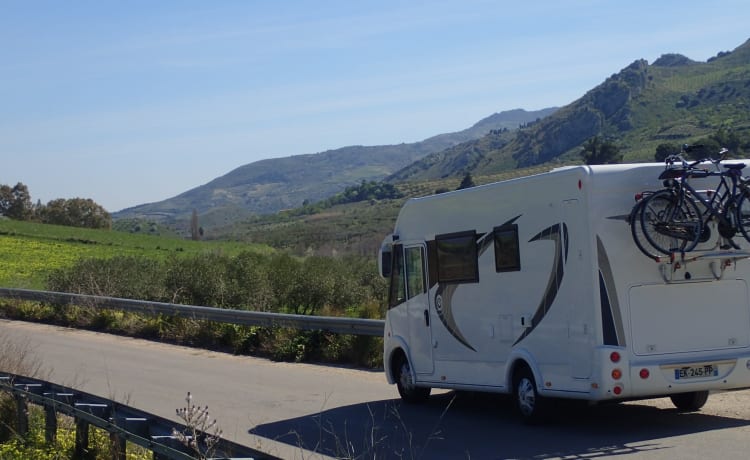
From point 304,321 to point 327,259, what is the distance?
16.9 m

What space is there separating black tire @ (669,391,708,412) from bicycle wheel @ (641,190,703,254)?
2.10 m

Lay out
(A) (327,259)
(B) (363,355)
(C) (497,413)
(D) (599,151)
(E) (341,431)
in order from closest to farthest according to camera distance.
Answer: (E) (341,431) < (C) (497,413) < (B) (363,355) < (A) (327,259) < (D) (599,151)

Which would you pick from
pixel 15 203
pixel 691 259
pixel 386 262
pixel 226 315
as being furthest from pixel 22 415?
pixel 15 203

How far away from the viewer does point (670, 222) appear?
9.46 m

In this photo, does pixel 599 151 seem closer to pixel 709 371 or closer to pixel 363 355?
pixel 363 355

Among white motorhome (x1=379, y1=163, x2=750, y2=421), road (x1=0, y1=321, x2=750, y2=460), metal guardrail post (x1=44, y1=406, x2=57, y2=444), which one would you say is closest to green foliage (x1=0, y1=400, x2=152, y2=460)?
metal guardrail post (x1=44, y1=406, x2=57, y2=444)

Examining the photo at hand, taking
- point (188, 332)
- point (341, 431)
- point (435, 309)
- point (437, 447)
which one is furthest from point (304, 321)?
point (437, 447)

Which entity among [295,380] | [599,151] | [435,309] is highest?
[599,151]

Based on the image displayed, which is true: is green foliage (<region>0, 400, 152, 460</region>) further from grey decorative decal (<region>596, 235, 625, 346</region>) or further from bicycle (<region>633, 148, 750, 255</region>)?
bicycle (<region>633, 148, 750, 255</region>)

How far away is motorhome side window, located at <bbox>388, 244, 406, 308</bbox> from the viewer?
13.2 metres

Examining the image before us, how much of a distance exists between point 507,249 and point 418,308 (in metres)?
2.32

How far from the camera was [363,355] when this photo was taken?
1730cm

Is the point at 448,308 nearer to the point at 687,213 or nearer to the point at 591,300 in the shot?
the point at 591,300

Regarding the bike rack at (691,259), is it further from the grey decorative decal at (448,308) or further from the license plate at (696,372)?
the grey decorative decal at (448,308)
